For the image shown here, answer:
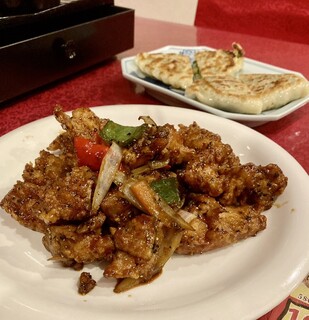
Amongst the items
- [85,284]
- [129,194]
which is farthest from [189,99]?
[85,284]

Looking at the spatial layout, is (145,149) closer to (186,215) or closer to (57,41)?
(186,215)

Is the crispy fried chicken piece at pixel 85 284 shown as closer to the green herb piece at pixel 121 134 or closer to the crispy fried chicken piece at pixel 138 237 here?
the crispy fried chicken piece at pixel 138 237

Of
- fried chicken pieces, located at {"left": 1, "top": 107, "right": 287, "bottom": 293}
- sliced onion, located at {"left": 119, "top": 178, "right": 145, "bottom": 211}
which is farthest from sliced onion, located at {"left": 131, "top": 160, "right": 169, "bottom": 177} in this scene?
sliced onion, located at {"left": 119, "top": 178, "right": 145, "bottom": 211}

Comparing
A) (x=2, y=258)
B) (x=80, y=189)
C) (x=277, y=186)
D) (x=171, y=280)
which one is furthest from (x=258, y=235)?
(x=2, y=258)

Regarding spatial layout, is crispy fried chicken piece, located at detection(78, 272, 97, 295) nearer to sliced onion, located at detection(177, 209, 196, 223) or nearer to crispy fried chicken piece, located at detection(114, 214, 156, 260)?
crispy fried chicken piece, located at detection(114, 214, 156, 260)

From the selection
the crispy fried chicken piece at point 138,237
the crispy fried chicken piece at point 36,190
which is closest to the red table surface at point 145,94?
the crispy fried chicken piece at point 36,190
